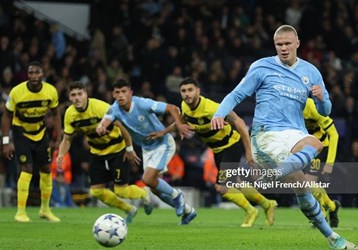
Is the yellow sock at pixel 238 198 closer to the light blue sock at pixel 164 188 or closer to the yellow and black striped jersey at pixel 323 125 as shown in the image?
the light blue sock at pixel 164 188

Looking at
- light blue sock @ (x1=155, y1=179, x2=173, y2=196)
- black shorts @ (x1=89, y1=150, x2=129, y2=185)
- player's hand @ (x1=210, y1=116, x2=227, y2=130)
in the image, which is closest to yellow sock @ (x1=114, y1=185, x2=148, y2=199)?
black shorts @ (x1=89, y1=150, x2=129, y2=185)

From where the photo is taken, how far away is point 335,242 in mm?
11031

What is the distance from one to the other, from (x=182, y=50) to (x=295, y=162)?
16544 millimetres

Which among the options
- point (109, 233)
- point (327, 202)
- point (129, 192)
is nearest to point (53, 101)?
point (129, 192)

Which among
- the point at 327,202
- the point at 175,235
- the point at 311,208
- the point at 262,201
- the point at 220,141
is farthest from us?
the point at 220,141

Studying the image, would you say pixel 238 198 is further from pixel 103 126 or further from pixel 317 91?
pixel 317 91

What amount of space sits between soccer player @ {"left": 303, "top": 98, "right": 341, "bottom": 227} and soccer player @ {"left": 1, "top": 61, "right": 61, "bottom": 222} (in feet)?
14.0

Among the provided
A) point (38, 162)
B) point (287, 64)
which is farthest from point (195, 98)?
point (287, 64)

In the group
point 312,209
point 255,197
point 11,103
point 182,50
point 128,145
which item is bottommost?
point 255,197

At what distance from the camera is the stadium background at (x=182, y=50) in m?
24.5

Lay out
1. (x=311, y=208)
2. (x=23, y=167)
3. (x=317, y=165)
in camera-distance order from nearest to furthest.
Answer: (x=311, y=208)
(x=317, y=165)
(x=23, y=167)

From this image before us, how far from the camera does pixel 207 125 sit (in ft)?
52.5

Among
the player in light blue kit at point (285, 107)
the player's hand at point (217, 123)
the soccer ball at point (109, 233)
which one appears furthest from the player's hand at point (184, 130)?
the player's hand at point (217, 123)

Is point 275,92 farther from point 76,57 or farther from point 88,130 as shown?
point 76,57
